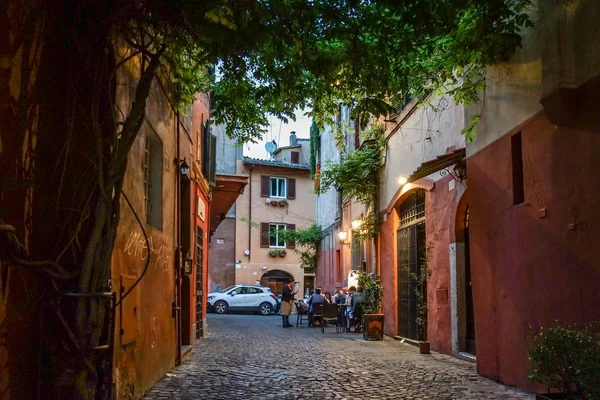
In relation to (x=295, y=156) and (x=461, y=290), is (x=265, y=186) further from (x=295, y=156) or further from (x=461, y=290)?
(x=461, y=290)

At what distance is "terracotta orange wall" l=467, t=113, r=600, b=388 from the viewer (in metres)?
6.45

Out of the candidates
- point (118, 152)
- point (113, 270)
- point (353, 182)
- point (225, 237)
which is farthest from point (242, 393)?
point (225, 237)

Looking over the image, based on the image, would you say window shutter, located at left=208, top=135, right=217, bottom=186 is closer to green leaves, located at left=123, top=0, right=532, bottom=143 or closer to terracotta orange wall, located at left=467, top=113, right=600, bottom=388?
green leaves, located at left=123, top=0, right=532, bottom=143

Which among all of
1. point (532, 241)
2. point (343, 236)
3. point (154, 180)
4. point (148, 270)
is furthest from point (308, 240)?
point (532, 241)

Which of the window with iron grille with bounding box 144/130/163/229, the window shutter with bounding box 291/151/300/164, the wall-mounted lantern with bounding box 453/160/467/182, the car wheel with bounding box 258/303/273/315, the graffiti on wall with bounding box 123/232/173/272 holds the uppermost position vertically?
the window shutter with bounding box 291/151/300/164

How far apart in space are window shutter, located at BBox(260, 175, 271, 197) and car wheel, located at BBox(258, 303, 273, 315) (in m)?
9.61

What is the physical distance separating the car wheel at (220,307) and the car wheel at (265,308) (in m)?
1.69

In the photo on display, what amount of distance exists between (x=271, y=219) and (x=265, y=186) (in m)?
2.09

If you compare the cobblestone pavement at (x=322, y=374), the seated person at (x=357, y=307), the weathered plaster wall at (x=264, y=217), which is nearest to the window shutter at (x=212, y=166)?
the cobblestone pavement at (x=322, y=374)

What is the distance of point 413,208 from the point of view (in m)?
15.1

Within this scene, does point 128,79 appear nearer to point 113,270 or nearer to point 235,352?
point 113,270

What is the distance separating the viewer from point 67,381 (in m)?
4.75

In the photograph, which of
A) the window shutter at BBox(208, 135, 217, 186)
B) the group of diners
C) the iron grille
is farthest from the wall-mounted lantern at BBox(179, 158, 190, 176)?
the group of diners

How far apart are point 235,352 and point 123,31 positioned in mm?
8435
